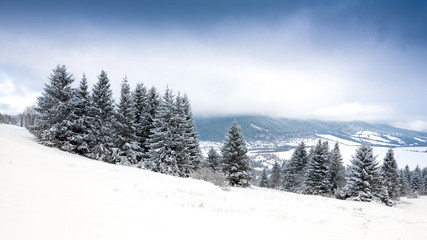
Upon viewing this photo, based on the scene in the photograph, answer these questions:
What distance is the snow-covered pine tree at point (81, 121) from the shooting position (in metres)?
23.0

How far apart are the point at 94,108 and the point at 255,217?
24053mm

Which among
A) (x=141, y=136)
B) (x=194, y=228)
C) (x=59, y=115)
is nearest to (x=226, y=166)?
(x=141, y=136)

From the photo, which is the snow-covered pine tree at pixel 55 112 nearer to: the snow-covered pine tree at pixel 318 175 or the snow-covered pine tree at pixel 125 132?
the snow-covered pine tree at pixel 125 132

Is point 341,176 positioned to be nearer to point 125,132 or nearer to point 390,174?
point 390,174

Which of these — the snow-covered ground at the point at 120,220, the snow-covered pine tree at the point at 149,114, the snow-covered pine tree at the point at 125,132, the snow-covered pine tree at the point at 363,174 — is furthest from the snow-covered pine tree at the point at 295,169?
the snow-covered ground at the point at 120,220

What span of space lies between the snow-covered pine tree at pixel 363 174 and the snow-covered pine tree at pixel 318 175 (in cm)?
663

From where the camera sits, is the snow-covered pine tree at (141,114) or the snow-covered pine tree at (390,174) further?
the snow-covered pine tree at (390,174)

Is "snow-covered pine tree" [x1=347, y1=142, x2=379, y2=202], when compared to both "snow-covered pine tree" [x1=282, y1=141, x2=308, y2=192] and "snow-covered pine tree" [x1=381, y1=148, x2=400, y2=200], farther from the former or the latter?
"snow-covered pine tree" [x1=381, y1=148, x2=400, y2=200]

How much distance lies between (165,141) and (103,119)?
8530 mm

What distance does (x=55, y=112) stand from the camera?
22.5 m

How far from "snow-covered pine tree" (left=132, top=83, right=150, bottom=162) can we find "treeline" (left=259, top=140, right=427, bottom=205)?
27.3m

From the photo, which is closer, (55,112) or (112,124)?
(55,112)

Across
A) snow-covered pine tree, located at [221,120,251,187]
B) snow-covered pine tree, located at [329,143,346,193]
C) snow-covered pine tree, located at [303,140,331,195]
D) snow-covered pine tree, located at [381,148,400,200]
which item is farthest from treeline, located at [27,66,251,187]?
snow-covered pine tree, located at [381,148,400,200]

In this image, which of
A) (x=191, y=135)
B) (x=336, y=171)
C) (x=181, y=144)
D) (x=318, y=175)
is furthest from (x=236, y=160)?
(x=336, y=171)
